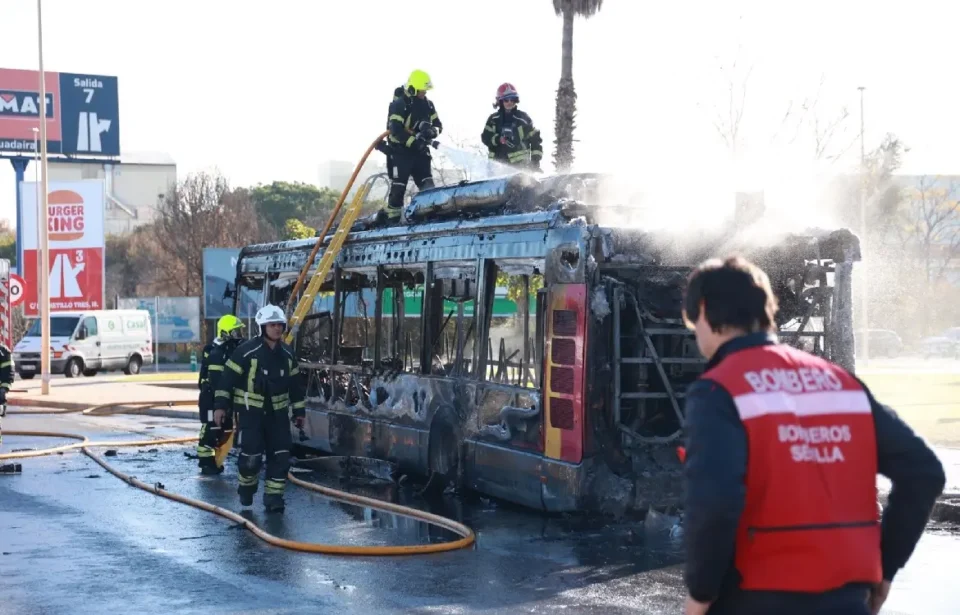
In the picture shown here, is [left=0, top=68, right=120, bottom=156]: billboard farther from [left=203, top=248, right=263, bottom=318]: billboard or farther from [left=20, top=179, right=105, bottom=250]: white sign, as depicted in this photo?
[left=203, top=248, right=263, bottom=318]: billboard

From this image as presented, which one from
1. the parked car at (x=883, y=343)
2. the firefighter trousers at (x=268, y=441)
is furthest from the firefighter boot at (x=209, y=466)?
the parked car at (x=883, y=343)

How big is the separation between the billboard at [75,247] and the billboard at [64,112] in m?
13.6

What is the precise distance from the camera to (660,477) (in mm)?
9938

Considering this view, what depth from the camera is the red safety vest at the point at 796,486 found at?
3.19m

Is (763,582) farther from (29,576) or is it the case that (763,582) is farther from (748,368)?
(29,576)

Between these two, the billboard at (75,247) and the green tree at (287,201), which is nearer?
the billboard at (75,247)

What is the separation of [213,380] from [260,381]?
2562 millimetres

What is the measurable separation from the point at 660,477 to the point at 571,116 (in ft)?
Answer: 50.9

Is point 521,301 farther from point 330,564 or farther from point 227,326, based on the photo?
point 227,326

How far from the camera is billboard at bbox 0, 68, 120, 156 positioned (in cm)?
5469

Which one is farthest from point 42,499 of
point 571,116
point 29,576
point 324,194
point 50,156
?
point 324,194

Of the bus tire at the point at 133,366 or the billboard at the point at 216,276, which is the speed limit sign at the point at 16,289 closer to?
the billboard at the point at 216,276

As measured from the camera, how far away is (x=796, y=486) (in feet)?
10.5

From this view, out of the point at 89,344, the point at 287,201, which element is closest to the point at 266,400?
the point at 89,344
